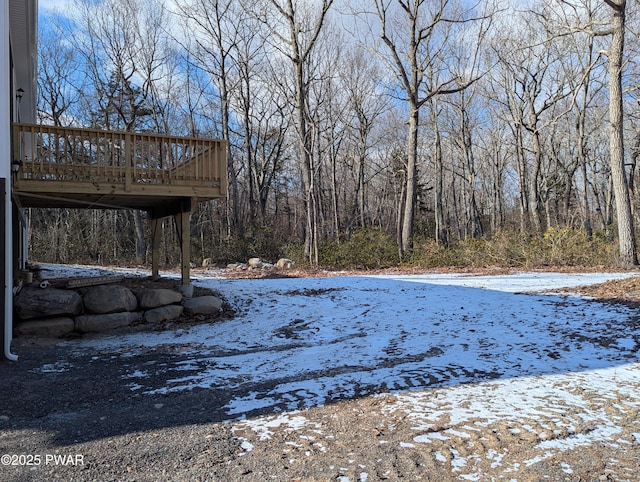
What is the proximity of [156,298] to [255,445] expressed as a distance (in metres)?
5.83

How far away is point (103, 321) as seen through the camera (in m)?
7.82

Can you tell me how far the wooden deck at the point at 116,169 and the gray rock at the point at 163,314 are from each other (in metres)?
2.21

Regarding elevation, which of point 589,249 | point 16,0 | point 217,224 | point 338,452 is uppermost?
point 16,0

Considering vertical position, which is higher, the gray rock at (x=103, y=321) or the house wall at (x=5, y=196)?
the house wall at (x=5, y=196)

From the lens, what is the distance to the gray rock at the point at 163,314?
324 inches

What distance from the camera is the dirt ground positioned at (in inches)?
111

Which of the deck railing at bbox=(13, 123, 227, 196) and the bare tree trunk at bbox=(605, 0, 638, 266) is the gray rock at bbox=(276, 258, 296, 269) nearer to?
the deck railing at bbox=(13, 123, 227, 196)

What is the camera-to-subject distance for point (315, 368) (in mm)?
5336

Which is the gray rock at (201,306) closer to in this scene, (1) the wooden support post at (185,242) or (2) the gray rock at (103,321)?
(2) the gray rock at (103,321)

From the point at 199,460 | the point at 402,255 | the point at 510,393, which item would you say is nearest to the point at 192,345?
the point at 199,460

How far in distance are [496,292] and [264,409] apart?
7.00m

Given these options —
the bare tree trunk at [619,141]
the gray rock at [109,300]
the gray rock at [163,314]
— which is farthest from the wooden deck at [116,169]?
the bare tree trunk at [619,141]

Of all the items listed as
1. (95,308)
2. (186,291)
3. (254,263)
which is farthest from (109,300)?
(254,263)

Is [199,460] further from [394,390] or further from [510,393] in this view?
[510,393]
